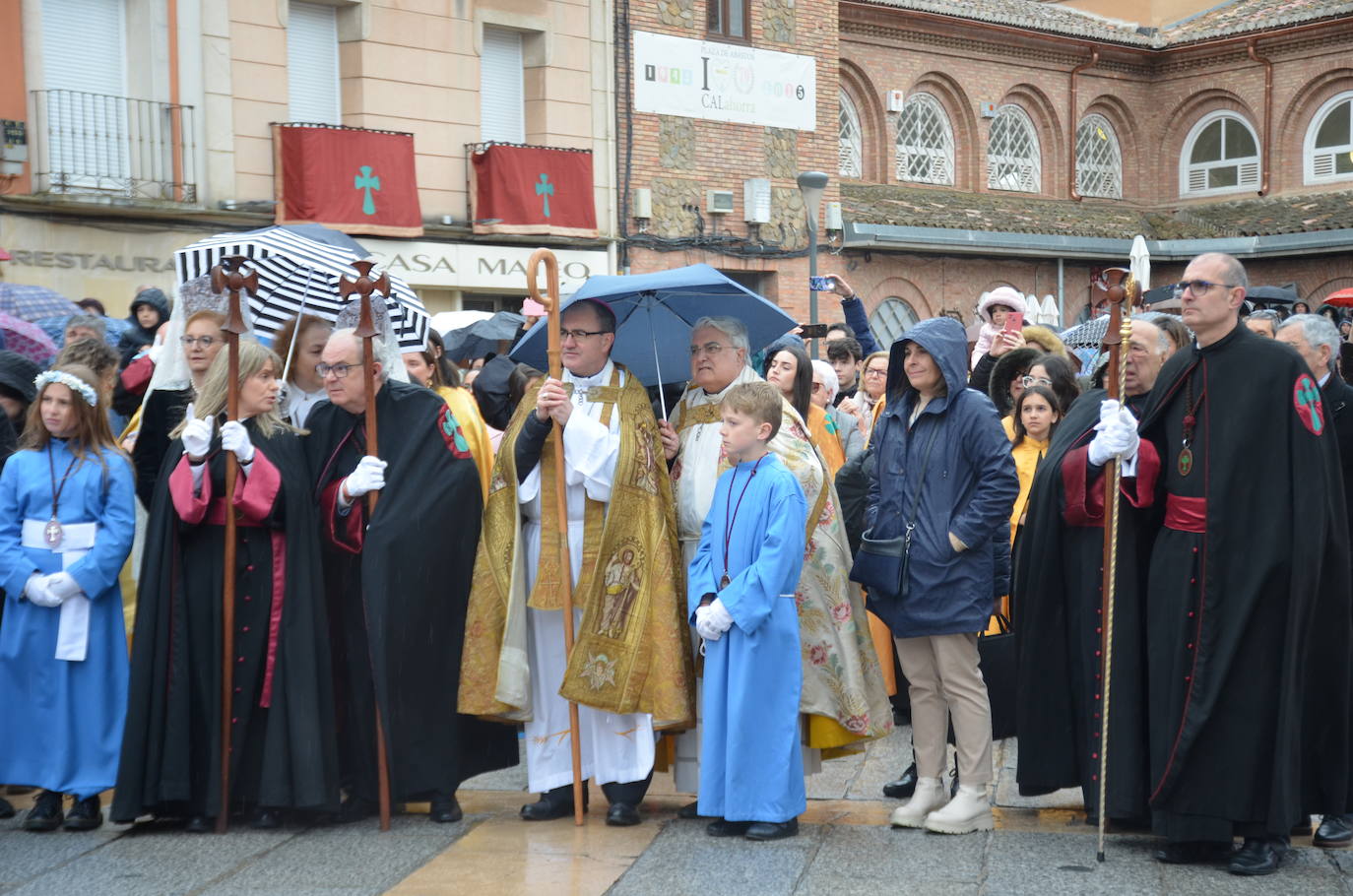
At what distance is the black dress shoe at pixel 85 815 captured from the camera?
21.2 ft

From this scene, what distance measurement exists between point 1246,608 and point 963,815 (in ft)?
4.10

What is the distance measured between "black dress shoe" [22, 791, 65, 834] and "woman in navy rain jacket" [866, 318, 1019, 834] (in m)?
3.08

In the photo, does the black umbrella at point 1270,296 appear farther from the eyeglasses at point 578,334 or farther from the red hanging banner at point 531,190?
the eyeglasses at point 578,334

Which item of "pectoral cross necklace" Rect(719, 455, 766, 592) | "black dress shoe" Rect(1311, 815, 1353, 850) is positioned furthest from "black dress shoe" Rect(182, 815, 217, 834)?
"black dress shoe" Rect(1311, 815, 1353, 850)

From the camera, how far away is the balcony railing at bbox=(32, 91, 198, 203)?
15625 millimetres

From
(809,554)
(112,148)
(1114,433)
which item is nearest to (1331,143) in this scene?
(112,148)

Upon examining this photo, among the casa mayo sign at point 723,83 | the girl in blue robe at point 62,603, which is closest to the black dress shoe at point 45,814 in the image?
the girl in blue robe at point 62,603

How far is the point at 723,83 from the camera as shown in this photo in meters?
21.3

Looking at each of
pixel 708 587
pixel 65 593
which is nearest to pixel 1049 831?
pixel 708 587

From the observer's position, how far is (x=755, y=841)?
238 inches

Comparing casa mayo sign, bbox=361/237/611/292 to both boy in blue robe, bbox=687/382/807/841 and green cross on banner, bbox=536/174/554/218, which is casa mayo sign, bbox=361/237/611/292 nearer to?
green cross on banner, bbox=536/174/554/218

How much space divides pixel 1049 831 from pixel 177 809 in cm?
311

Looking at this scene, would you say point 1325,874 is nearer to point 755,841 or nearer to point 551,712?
point 755,841

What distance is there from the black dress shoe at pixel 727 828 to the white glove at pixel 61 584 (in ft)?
8.21
